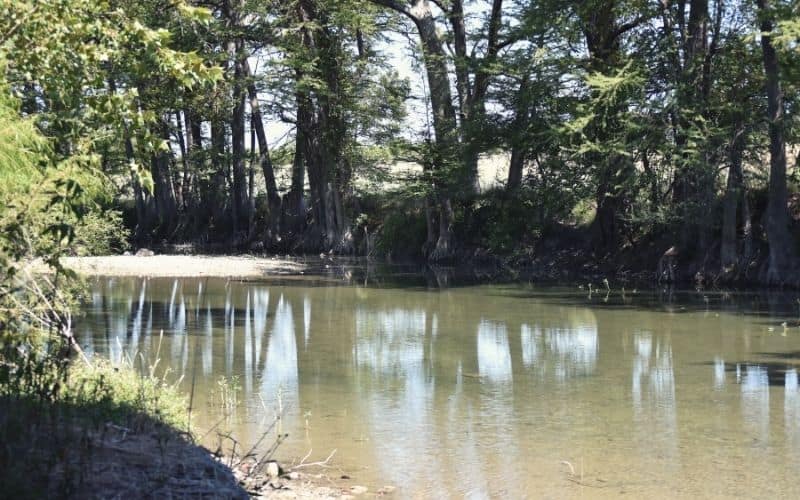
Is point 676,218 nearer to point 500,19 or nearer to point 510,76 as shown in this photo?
point 510,76

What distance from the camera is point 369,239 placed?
3606cm

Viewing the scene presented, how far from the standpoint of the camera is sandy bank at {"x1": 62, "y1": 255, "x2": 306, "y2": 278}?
28188mm

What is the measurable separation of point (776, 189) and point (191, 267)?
54.2 feet

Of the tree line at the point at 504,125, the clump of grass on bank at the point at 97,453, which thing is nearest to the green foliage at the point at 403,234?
the tree line at the point at 504,125

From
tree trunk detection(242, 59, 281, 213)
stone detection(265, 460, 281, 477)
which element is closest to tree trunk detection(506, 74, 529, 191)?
tree trunk detection(242, 59, 281, 213)

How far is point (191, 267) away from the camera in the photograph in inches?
1161

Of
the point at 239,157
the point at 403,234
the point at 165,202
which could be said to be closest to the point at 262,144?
the point at 239,157

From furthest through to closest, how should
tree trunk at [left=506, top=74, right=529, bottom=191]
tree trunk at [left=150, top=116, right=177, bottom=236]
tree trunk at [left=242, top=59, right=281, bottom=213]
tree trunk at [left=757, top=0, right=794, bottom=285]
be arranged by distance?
tree trunk at [left=150, top=116, right=177, bottom=236] < tree trunk at [left=242, top=59, right=281, bottom=213] < tree trunk at [left=506, top=74, right=529, bottom=191] < tree trunk at [left=757, top=0, right=794, bottom=285]

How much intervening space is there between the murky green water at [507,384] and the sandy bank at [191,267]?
23.6ft

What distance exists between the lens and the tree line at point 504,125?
21938mm

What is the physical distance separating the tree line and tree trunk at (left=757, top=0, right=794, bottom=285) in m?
0.04

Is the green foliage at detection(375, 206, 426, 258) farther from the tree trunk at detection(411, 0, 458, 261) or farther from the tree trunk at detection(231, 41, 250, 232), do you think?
the tree trunk at detection(231, 41, 250, 232)

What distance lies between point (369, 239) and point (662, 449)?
27.9m

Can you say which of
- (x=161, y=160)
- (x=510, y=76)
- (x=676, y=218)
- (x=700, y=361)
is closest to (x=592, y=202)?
(x=510, y=76)
